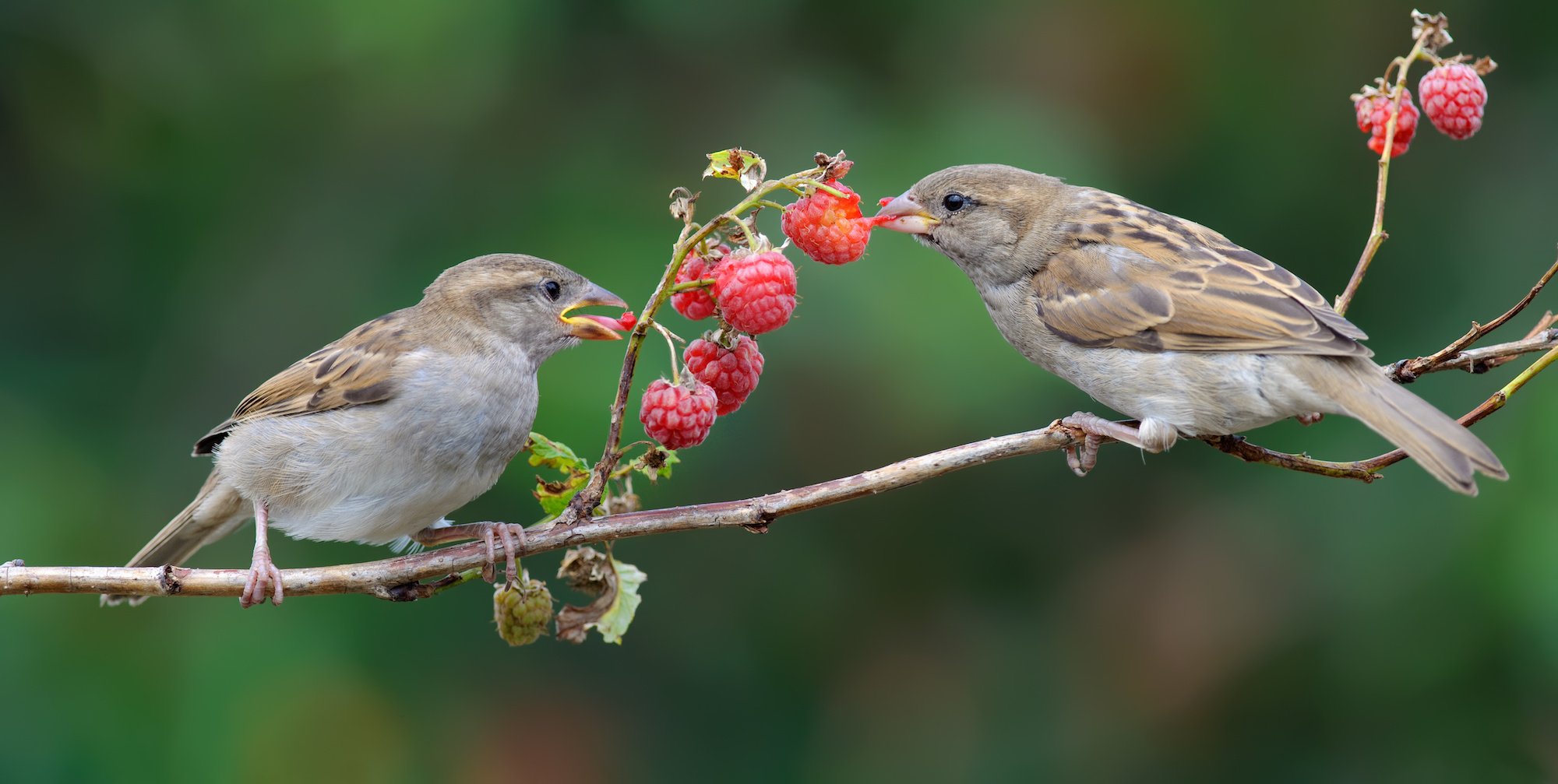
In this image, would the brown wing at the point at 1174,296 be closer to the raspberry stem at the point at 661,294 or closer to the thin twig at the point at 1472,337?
the thin twig at the point at 1472,337

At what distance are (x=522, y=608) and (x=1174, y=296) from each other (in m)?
2.14

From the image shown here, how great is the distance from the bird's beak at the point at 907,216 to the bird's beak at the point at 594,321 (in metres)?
1.00

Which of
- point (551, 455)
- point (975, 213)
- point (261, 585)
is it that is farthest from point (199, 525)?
point (975, 213)

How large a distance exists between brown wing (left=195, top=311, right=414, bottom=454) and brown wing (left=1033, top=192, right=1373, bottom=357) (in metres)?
1.96

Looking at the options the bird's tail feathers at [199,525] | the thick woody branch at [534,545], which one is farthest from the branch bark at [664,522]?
the bird's tail feathers at [199,525]

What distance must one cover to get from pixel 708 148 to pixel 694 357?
3.74 m

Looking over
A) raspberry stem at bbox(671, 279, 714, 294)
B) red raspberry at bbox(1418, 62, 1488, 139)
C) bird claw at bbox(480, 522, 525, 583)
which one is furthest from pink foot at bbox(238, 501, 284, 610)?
red raspberry at bbox(1418, 62, 1488, 139)

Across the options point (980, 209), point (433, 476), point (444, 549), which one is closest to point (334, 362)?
point (433, 476)

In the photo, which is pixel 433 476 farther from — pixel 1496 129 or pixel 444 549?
pixel 1496 129

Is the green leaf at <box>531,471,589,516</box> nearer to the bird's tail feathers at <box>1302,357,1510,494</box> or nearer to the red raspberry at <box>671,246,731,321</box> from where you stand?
the red raspberry at <box>671,246,731,321</box>

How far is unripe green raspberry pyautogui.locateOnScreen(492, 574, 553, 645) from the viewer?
3.38 meters

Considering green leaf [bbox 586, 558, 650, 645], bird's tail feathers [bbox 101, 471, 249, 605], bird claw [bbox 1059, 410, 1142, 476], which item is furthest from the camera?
bird's tail feathers [bbox 101, 471, 249, 605]

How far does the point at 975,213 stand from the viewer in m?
4.64

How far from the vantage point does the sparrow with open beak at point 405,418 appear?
3.98m
